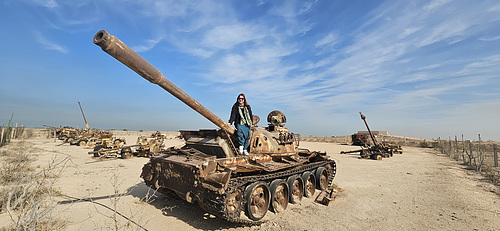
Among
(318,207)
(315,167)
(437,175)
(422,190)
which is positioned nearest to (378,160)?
(437,175)

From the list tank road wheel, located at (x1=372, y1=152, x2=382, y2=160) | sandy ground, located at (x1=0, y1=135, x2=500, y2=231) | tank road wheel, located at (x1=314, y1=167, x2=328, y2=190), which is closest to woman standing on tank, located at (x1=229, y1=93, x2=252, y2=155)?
sandy ground, located at (x1=0, y1=135, x2=500, y2=231)

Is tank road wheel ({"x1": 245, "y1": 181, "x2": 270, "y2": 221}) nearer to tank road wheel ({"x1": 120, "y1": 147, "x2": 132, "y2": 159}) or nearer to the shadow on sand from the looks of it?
the shadow on sand

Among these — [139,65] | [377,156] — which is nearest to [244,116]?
[139,65]

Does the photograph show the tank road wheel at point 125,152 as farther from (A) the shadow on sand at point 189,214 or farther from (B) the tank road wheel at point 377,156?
(B) the tank road wheel at point 377,156

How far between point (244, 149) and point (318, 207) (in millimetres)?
2857

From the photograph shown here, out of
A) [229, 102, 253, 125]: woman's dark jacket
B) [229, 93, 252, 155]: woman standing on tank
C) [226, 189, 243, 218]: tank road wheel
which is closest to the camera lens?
[226, 189, 243, 218]: tank road wheel

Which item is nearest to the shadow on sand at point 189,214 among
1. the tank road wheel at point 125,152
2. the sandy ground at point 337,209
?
the sandy ground at point 337,209

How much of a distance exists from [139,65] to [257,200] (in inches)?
164

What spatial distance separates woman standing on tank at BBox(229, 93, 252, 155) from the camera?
6.52 meters

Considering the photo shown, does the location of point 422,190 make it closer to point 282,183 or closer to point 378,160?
point 282,183

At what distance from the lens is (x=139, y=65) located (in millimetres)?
3891

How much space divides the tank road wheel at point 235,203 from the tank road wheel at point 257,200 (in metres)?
0.25

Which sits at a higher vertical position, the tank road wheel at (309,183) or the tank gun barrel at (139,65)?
the tank gun barrel at (139,65)

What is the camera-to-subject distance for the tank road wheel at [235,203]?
5.09 m
